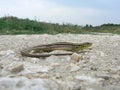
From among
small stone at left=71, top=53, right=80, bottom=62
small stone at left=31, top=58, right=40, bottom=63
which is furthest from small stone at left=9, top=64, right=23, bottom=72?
small stone at left=71, top=53, right=80, bottom=62

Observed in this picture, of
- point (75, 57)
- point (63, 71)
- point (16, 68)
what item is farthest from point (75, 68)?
point (16, 68)

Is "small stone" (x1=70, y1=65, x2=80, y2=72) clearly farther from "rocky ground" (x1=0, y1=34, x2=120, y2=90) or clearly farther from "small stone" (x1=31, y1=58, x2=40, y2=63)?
"small stone" (x1=31, y1=58, x2=40, y2=63)

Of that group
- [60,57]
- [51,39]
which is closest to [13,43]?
[51,39]

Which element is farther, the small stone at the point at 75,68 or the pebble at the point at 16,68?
the small stone at the point at 75,68

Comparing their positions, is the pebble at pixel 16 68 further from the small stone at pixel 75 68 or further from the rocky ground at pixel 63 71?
the small stone at pixel 75 68

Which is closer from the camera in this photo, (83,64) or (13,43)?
(83,64)

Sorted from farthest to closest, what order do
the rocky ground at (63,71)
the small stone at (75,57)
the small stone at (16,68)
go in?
1. the small stone at (75,57)
2. the small stone at (16,68)
3. the rocky ground at (63,71)

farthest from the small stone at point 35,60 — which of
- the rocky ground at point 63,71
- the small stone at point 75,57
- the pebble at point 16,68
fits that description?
the pebble at point 16,68

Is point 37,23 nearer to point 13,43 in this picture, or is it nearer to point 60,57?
point 13,43

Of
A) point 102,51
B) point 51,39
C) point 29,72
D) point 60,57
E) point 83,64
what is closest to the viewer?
point 29,72
